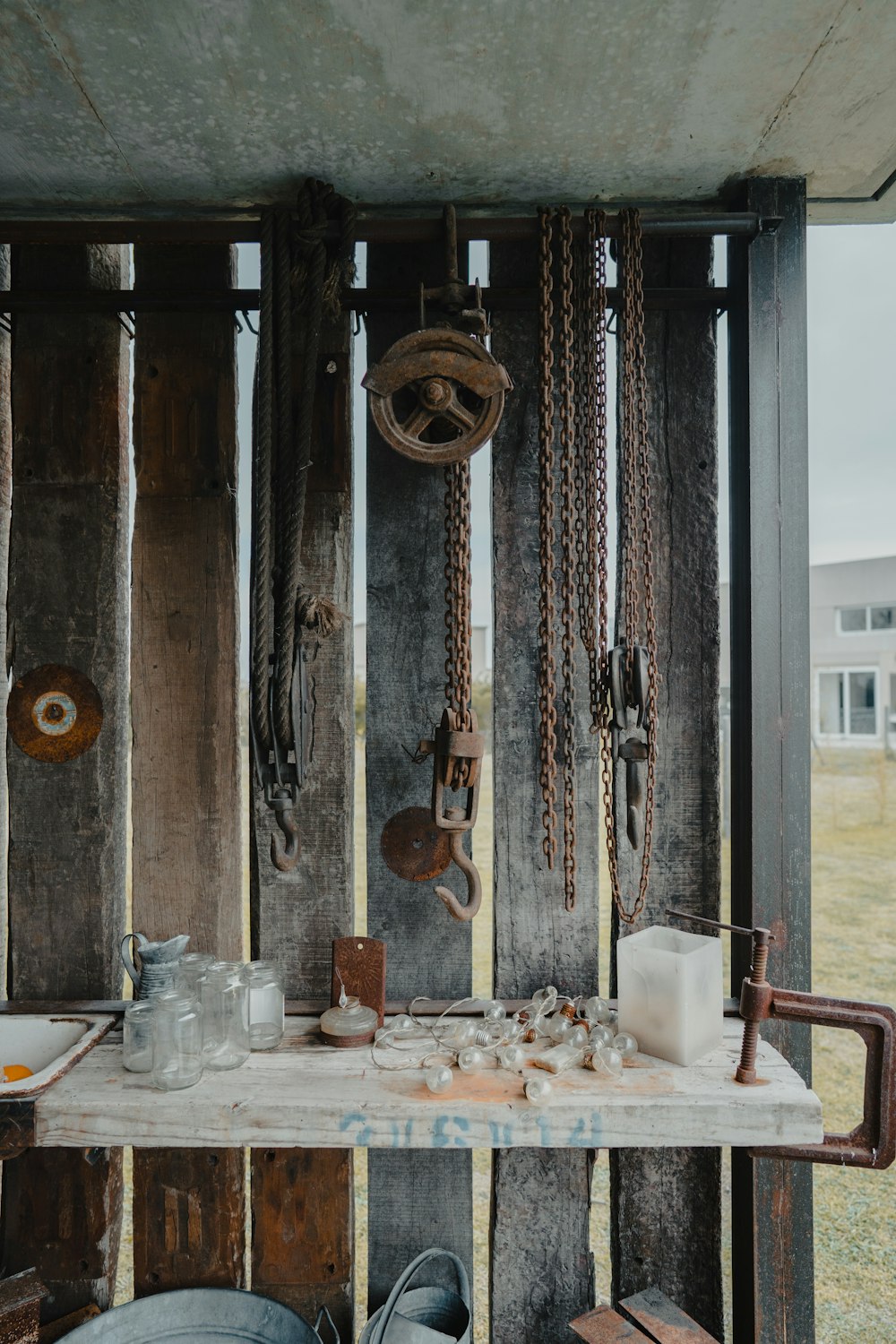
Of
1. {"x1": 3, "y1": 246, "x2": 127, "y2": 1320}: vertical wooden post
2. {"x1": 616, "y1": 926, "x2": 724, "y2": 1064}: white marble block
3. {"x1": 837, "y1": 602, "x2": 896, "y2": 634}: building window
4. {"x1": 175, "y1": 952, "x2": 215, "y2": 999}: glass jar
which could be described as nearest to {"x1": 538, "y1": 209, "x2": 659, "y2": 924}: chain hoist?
{"x1": 616, "y1": 926, "x2": 724, "y2": 1064}: white marble block

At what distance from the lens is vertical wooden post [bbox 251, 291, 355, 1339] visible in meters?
1.61

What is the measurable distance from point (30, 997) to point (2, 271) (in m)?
1.57

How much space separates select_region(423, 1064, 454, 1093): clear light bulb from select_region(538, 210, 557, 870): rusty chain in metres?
0.41

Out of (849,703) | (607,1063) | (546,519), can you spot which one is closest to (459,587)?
(546,519)

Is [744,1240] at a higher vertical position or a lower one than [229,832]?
lower

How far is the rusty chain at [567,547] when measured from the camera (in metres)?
1.46

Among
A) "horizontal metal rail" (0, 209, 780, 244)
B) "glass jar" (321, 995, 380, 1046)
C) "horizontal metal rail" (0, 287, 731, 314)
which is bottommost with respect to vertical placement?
"glass jar" (321, 995, 380, 1046)

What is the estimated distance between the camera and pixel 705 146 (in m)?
1.42

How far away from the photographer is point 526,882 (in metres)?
1.62

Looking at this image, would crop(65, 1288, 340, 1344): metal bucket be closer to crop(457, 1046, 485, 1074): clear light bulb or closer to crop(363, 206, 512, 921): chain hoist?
crop(457, 1046, 485, 1074): clear light bulb

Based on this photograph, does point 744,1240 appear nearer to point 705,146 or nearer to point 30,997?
point 30,997

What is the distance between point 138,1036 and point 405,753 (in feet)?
2.31

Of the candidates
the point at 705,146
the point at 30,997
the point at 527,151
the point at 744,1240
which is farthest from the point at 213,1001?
the point at 705,146

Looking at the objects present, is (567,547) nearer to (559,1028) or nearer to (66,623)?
(559,1028)
